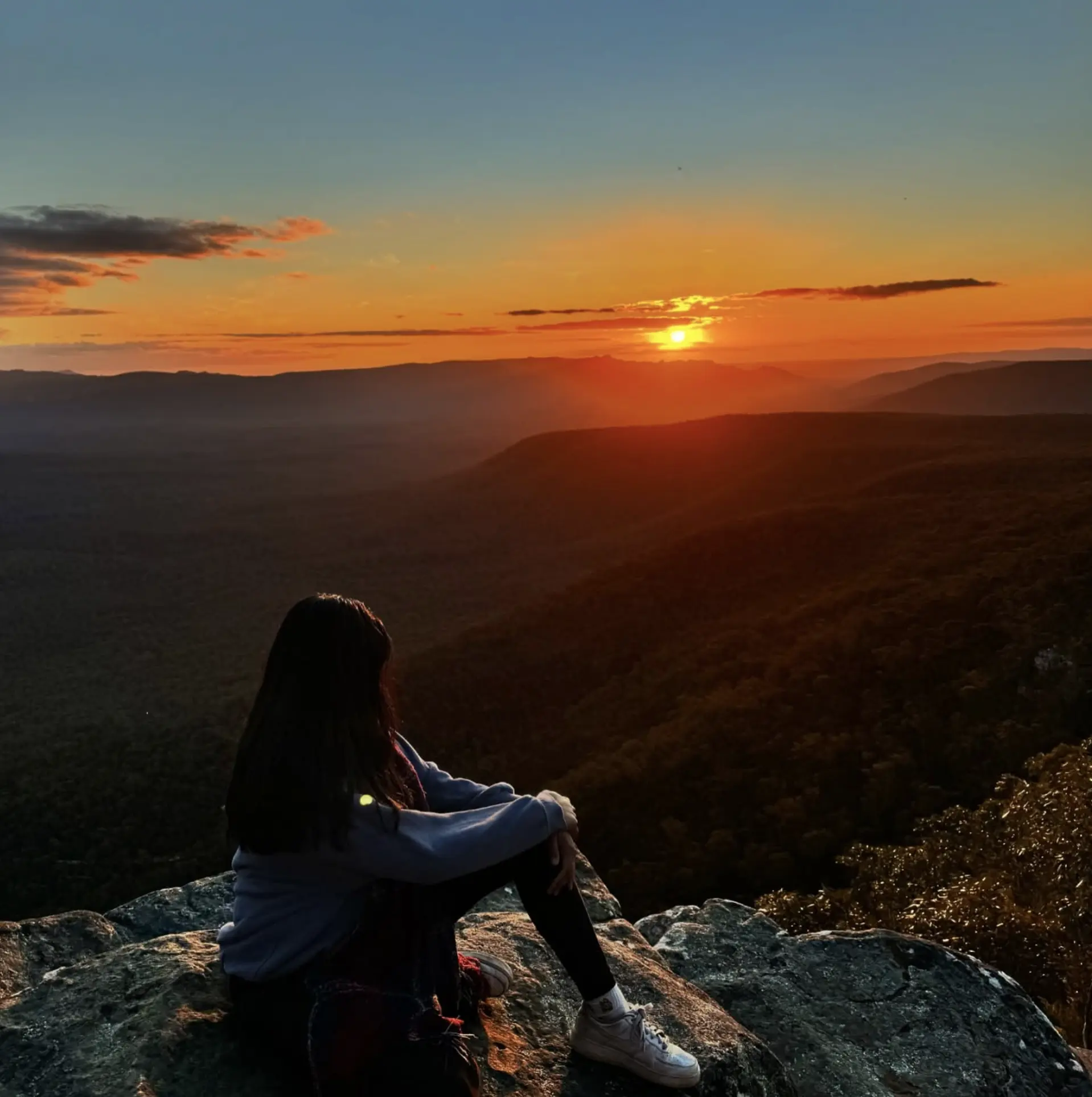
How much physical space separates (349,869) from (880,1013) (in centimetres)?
436

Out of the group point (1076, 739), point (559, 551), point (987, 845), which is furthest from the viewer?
point (559, 551)

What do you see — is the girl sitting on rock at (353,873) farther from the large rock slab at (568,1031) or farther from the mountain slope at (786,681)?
the mountain slope at (786,681)

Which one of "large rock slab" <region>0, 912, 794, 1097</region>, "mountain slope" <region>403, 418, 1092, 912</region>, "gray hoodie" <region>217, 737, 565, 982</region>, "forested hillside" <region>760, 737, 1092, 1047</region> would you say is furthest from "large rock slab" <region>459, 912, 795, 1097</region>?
"mountain slope" <region>403, 418, 1092, 912</region>

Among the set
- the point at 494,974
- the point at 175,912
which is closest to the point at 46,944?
the point at 175,912

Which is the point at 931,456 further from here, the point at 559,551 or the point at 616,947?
the point at 616,947

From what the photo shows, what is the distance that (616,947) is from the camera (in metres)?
5.84

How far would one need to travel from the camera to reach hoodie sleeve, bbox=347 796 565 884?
12.0ft

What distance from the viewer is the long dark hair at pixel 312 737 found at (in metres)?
3.60

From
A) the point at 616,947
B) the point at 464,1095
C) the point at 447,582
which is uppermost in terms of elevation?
the point at 464,1095

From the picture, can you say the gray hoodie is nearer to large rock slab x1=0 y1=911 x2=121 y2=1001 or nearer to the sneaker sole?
the sneaker sole

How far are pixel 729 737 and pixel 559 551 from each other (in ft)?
107

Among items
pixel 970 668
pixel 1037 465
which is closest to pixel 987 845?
pixel 970 668

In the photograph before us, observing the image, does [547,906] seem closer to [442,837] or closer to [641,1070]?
[442,837]

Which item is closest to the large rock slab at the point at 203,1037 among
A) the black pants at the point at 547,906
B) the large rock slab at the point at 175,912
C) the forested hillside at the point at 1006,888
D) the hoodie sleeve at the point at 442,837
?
the black pants at the point at 547,906
